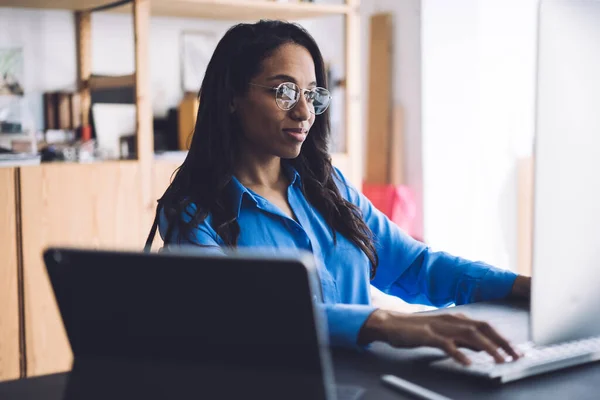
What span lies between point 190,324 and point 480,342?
1.64ft

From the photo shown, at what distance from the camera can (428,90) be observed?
4035mm

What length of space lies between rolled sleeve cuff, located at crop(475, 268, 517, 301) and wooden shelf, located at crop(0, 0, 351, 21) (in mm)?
1802

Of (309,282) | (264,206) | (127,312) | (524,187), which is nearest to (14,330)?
(264,206)

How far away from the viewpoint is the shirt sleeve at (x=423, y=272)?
161 centimetres

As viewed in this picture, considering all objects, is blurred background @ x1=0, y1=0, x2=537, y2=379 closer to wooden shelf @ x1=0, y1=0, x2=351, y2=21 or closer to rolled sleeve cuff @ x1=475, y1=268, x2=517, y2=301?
wooden shelf @ x1=0, y1=0, x2=351, y2=21

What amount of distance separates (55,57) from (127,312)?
252 cm

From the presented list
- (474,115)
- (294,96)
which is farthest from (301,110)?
(474,115)

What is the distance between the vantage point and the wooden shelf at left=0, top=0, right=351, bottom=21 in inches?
114

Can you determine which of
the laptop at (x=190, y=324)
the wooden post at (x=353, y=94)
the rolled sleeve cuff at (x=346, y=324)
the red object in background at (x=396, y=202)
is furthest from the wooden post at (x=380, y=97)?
the laptop at (x=190, y=324)

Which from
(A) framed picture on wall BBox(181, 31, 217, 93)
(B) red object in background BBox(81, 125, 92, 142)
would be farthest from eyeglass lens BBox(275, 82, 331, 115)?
(A) framed picture on wall BBox(181, 31, 217, 93)

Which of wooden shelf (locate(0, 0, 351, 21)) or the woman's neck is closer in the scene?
the woman's neck

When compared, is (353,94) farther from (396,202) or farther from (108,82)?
(108,82)

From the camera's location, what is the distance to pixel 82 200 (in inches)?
107

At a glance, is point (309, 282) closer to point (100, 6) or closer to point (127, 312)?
point (127, 312)
